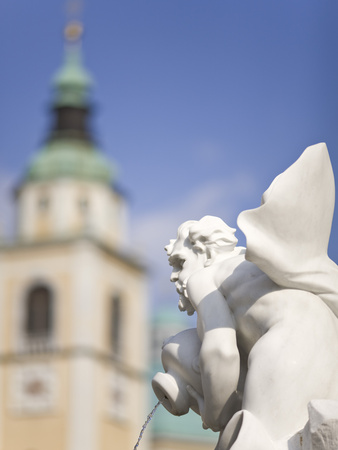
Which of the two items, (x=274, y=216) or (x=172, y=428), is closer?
(x=274, y=216)

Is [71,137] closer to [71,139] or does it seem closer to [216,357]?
[71,139]

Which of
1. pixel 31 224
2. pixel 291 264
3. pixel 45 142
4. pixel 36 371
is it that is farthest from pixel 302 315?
pixel 45 142

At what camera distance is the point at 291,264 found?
2.89 m

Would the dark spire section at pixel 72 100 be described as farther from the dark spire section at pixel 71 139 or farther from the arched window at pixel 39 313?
the arched window at pixel 39 313

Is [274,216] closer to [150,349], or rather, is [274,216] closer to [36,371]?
[36,371]

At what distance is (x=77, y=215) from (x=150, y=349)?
4.79 meters

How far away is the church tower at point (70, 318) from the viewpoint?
3519 cm

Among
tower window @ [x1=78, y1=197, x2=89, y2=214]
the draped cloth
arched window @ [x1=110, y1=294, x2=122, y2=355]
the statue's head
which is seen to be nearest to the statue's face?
the statue's head

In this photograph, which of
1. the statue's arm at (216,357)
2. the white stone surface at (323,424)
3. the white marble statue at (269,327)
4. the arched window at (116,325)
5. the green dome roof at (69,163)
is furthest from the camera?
the green dome roof at (69,163)

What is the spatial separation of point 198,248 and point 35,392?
32.9 m

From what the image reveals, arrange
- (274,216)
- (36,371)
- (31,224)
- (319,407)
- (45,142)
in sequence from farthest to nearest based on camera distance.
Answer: (45,142), (31,224), (36,371), (274,216), (319,407)

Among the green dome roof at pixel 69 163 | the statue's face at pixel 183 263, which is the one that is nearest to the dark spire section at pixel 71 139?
the green dome roof at pixel 69 163

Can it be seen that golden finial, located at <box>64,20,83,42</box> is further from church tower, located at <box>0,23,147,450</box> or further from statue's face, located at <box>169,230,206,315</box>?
statue's face, located at <box>169,230,206,315</box>

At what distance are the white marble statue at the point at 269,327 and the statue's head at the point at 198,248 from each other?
0.29 ft
